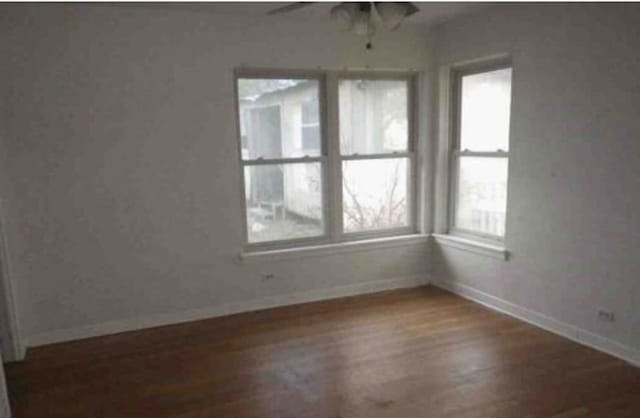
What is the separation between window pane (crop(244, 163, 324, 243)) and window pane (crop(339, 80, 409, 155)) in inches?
18.2

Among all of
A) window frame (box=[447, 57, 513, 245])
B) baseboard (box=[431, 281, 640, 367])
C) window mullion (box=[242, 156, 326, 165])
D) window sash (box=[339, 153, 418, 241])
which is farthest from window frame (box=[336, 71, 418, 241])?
baseboard (box=[431, 281, 640, 367])

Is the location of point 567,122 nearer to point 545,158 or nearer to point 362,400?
point 545,158

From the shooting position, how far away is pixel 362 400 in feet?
8.97

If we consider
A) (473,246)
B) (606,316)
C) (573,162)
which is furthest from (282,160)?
(606,316)

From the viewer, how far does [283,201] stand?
436 centimetres

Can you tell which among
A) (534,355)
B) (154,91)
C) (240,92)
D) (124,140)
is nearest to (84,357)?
(124,140)

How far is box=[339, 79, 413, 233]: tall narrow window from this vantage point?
449cm

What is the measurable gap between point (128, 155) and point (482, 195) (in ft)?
9.91

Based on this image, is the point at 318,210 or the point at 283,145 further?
the point at 318,210

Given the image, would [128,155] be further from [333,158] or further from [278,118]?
[333,158]

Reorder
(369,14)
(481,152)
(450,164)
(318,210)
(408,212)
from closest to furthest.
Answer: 1. (369,14)
2. (481,152)
3. (318,210)
4. (450,164)
5. (408,212)

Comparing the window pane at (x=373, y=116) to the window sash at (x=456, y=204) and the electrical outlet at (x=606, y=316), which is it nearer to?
the window sash at (x=456, y=204)

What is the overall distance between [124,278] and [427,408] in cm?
250

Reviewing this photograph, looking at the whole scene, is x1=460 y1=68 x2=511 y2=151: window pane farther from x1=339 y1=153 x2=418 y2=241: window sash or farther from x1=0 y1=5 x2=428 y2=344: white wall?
x1=0 y1=5 x2=428 y2=344: white wall
